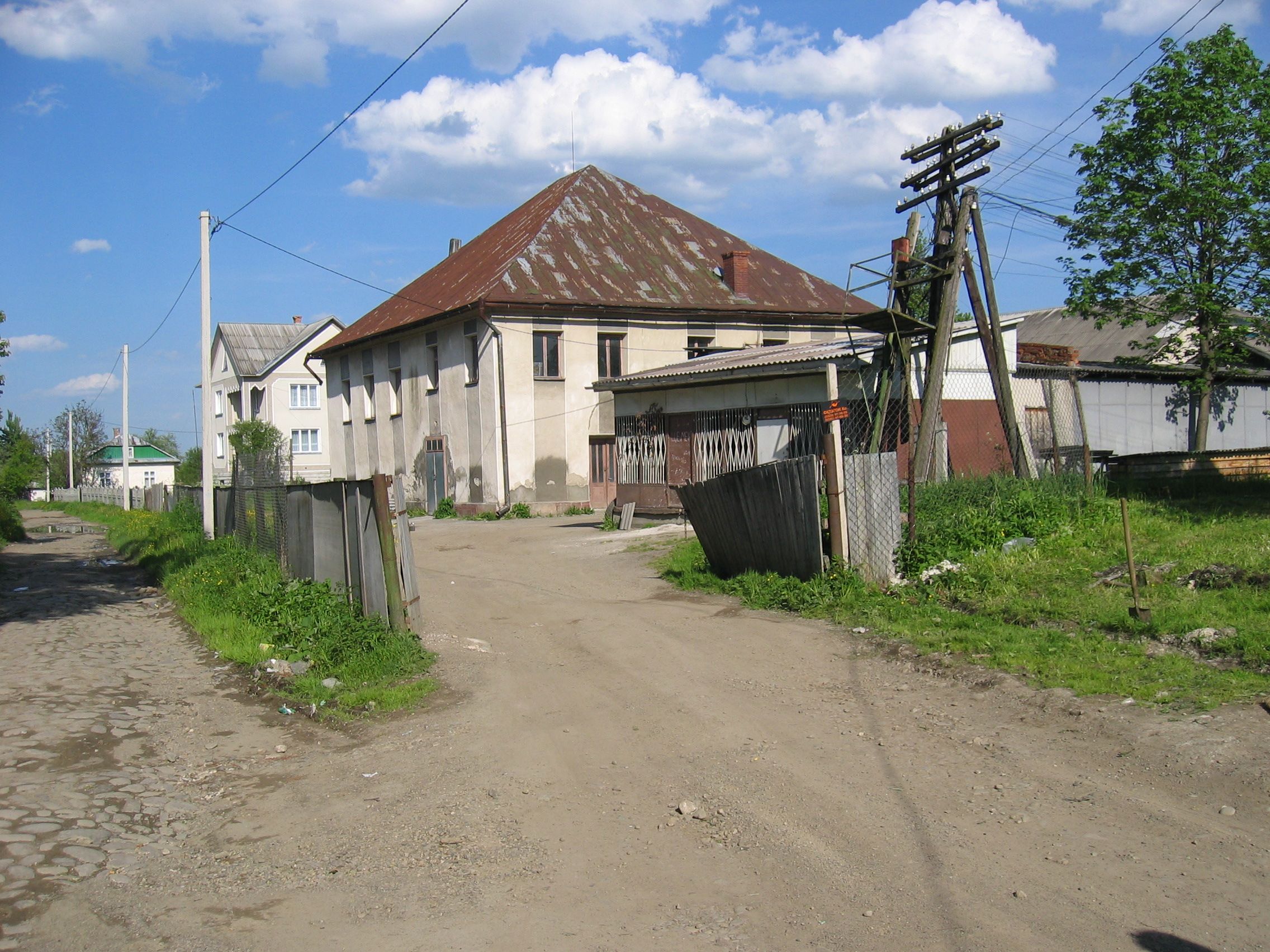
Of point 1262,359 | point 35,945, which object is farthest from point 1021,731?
point 1262,359

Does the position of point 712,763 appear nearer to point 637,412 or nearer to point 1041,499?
point 1041,499

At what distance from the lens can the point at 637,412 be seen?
21094 mm

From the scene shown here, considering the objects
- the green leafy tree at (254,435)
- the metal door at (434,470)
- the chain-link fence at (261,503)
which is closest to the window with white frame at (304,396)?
the green leafy tree at (254,435)

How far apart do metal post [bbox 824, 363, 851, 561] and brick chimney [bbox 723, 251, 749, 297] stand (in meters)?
21.3

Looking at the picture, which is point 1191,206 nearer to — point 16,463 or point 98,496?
point 16,463

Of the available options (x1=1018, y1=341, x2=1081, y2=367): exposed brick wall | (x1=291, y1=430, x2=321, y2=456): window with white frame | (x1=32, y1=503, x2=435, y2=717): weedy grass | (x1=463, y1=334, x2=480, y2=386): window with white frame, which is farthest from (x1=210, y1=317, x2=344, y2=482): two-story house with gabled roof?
(x1=1018, y1=341, x2=1081, y2=367): exposed brick wall

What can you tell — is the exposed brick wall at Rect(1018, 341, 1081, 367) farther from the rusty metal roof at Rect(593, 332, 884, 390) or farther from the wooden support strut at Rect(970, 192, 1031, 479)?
the wooden support strut at Rect(970, 192, 1031, 479)

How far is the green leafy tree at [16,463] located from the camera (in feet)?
144

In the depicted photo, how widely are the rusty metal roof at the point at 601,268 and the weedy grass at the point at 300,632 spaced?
1396 centimetres

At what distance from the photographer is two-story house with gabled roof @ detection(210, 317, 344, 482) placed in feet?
167

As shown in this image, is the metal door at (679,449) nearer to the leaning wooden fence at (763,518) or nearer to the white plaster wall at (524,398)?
the white plaster wall at (524,398)

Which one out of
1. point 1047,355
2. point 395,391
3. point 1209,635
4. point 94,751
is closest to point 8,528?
point 395,391

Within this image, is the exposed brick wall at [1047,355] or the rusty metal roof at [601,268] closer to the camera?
the exposed brick wall at [1047,355]

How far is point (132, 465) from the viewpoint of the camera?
87.0 metres
